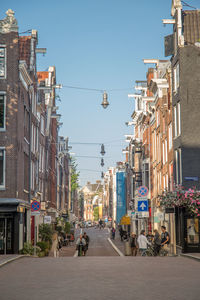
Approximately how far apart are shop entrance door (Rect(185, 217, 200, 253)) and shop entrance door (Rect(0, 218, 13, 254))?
432 inches

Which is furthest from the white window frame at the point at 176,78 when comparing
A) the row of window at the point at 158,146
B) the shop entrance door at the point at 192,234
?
the shop entrance door at the point at 192,234

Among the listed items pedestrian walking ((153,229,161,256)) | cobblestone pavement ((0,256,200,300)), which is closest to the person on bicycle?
pedestrian walking ((153,229,161,256))

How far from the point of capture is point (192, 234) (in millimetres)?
34500

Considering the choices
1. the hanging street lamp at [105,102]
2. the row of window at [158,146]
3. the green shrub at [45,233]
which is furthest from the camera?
the row of window at [158,146]

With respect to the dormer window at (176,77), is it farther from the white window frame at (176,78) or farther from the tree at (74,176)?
the tree at (74,176)

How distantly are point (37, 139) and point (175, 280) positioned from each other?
33.5m

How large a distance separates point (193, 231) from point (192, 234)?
0.20 metres

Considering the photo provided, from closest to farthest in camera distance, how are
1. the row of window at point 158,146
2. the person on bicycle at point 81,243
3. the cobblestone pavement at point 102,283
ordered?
the cobblestone pavement at point 102,283
the person on bicycle at point 81,243
the row of window at point 158,146

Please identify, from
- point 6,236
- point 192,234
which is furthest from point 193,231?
point 6,236

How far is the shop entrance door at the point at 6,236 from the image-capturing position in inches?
1299

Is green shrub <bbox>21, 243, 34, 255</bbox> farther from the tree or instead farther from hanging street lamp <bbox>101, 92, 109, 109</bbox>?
the tree

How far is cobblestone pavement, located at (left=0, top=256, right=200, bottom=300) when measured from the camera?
11781 mm

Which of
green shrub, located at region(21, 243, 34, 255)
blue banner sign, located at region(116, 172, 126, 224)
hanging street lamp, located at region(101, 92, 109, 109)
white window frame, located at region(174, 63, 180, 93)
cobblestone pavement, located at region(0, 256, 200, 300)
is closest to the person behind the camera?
cobblestone pavement, located at region(0, 256, 200, 300)

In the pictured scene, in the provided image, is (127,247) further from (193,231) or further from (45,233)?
(45,233)
